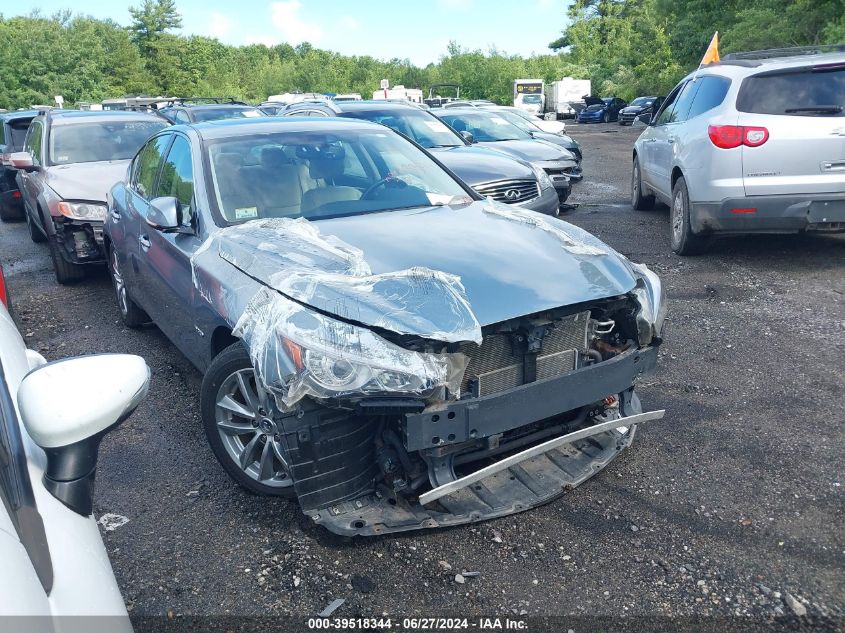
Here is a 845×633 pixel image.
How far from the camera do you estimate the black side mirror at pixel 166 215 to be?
4070mm

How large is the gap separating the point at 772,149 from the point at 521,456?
4.97m

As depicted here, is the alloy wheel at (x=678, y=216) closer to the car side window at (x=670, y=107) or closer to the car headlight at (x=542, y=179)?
the car side window at (x=670, y=107)

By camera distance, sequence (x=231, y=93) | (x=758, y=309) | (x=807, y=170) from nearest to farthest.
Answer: (x=758, y=309), (x=807, y=170), (x=231, y=93)

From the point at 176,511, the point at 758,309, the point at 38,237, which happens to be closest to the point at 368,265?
the point at 176,511

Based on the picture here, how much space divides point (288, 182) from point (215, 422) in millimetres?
1479

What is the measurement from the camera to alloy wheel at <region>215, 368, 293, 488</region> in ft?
11.2

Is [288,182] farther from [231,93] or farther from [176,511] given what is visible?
[231,93]

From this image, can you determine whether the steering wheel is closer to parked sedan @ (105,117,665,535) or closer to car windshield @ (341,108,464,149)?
parked sedan @ (105,117,665,535)

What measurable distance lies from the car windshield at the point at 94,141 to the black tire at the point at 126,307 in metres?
2.78

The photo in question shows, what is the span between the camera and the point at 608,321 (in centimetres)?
365

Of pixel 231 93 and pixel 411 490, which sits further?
pixel 231 93

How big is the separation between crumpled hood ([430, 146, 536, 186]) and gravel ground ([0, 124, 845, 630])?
11.9 feet

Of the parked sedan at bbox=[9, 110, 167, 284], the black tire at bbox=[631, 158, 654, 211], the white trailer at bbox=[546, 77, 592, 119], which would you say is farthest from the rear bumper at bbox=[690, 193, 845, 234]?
the white trailer at bbox=[546, 77, 592, 119]

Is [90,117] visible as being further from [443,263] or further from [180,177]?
[443,263]
